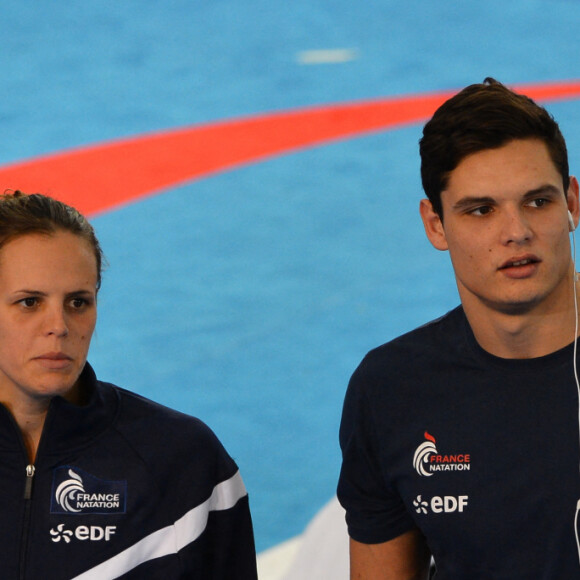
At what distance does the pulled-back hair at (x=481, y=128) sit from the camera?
9.77 feet

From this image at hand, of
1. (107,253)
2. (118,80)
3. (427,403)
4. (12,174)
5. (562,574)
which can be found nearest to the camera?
(562,574)

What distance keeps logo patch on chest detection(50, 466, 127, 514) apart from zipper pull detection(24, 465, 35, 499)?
63 mm

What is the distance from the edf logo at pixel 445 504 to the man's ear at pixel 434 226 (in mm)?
651

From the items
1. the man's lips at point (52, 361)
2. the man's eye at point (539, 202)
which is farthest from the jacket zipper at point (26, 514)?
the man's eye at point (539, 202)

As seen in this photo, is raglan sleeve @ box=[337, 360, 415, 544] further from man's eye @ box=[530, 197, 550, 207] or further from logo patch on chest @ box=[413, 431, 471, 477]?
man's eye @ box=[530, 197, 550, 207]

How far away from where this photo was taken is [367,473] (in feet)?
10.5

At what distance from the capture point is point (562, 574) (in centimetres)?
290

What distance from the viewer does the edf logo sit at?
304 centimetres

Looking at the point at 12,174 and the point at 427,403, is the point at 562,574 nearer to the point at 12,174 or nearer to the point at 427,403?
the point at 427,403

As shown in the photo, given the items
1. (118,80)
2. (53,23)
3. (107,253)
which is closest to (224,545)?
(107,253)

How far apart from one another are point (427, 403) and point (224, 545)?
664mm

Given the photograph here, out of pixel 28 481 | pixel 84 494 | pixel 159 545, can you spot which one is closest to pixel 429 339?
pixel 159 545

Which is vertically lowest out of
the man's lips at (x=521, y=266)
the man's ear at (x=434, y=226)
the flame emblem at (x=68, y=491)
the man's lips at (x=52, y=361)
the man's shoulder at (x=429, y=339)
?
the flame emblem at (x=68, y=491)

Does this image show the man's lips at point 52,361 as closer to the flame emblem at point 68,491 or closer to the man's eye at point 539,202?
the flame emblem at point 68,491
